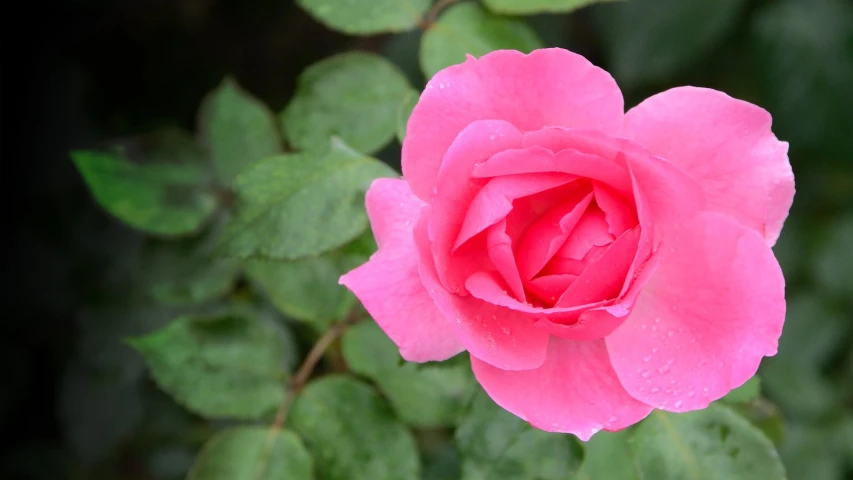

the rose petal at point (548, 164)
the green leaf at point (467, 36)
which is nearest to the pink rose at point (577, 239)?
the rose petal at point (548, 164)

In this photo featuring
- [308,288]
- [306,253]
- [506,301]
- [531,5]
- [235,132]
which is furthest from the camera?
[235,132]

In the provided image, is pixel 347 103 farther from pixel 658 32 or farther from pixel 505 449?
pixel 658 32

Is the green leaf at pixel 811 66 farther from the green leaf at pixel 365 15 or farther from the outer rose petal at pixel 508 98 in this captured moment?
the outer rose petal at pixel 508 98

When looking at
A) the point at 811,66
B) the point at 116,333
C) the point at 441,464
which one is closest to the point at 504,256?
the point at 441,464

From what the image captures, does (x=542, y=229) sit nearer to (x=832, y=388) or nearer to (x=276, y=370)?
(x=276, y=370)

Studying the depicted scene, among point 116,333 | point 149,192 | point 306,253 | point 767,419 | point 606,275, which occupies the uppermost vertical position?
point 606,275

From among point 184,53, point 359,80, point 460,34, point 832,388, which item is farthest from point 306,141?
point 832,388
